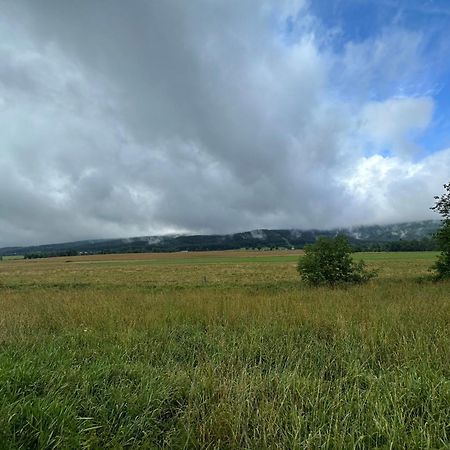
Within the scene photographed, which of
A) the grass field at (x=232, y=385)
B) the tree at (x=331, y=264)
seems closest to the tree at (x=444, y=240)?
the tree at (x=331, y=264)

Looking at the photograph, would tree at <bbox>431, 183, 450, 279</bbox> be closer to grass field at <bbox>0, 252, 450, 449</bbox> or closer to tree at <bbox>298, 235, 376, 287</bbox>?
tree at <bbox>298, 235, 376, 287</bbox>

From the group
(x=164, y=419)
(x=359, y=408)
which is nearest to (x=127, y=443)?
(x=164, y=419)

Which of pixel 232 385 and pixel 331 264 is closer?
pixel 232 385

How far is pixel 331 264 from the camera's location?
18.6m

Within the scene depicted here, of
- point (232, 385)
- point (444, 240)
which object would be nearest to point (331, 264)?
point (444, 240)

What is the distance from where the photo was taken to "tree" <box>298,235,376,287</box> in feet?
60.7

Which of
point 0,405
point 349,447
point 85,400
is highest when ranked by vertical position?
point 0,405

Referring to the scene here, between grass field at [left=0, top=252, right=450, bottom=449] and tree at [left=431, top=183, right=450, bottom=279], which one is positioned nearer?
grass field at [left=0, top=252, right=450, bottom=449]

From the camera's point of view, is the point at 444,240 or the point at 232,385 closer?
the point at 232,385

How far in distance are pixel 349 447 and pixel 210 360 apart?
247cm

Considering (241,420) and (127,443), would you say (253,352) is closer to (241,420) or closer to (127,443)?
(241,420)

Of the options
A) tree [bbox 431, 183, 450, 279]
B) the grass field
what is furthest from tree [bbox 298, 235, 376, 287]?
the grass field

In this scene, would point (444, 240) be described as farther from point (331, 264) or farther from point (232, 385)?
point (232, 385)

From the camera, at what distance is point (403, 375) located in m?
3.93
